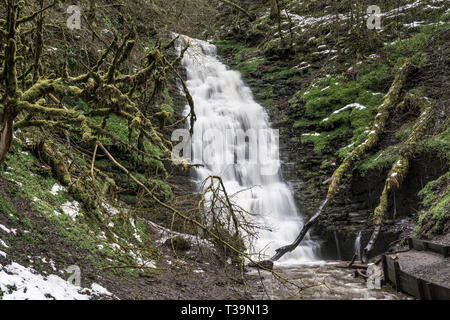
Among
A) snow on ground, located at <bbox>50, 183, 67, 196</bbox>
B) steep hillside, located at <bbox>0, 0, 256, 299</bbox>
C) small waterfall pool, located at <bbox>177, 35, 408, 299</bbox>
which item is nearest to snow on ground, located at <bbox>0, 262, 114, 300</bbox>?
steep hillside, located at <bbox>0, 0, 256, 299</bbox>

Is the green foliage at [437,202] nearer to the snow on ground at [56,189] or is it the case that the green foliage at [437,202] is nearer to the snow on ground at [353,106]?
the snow on ground at [353,106]

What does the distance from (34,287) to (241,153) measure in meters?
10.7

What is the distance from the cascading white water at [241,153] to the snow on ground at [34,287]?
5405 millimetres

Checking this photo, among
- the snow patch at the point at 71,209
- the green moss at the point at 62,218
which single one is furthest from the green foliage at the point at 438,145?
the snow patch at the point at 71,209

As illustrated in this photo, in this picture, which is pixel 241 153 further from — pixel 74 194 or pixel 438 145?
pixel 74 194

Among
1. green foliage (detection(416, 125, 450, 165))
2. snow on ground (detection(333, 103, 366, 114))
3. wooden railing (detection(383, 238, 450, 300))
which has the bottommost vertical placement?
wooden railing (detection(383, 238, 450, 300))

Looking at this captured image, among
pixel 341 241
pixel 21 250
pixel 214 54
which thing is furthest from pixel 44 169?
pixel 214 54

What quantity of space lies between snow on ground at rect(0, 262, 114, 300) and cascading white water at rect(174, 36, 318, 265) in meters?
5.40

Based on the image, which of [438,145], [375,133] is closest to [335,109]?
[375,133]

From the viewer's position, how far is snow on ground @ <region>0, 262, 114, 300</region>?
9.50 ft

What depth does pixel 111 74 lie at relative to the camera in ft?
13.3

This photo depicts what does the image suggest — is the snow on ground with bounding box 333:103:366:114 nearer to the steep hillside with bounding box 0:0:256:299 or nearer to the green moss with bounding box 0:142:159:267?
the steep hillside with bounding box 0:0:256:299

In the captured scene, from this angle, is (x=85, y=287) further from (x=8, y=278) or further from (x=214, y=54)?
(x=214, y=54)

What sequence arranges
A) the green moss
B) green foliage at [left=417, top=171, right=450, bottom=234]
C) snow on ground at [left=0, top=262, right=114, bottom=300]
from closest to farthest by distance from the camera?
1. snow on ground at [left=0, top=262, right=114, bottom=300]
2. the green moss
3. green foliage at [left=417, top=171, right=450, bottom=234]
